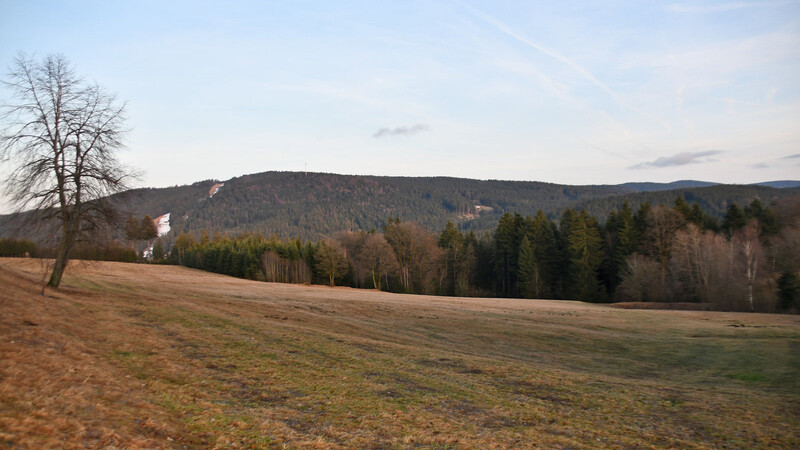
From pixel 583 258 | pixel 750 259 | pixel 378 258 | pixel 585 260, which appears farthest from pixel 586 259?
pixel 378 258

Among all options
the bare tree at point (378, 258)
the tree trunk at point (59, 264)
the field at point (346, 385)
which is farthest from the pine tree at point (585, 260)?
the tree trunk at point (59, 264)

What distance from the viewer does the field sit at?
8734 mm

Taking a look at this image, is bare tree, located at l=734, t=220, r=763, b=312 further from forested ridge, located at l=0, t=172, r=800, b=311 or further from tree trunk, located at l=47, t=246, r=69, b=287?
tree trunk, located at l=47, t=246, r=69, b=287

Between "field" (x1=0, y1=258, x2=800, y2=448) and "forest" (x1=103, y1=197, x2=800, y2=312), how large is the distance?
34.8m

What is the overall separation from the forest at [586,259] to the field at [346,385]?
34816 millimetres

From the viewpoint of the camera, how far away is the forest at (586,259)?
53.2 meters

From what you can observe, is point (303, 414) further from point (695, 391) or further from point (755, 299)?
point (755, 299)

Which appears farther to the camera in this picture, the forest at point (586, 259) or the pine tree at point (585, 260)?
the pine tree at point (585, 260)

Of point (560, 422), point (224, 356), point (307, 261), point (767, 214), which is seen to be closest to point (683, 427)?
point (560, 422)

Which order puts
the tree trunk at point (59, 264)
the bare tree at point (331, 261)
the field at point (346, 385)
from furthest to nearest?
the bare tree at point (331, 261) → the tree trunk at point (59, 264) → the field at point (346, 385)

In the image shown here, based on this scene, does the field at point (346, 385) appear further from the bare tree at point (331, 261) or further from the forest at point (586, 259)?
the bare tree at point (331, 261)

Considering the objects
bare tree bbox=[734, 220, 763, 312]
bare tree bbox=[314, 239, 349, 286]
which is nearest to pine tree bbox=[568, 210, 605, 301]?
bare tree bbox=[734, 220, 763, 312]

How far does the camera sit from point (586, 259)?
72750 mm

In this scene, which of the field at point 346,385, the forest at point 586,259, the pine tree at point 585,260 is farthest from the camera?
the pine tree at point 585,260
